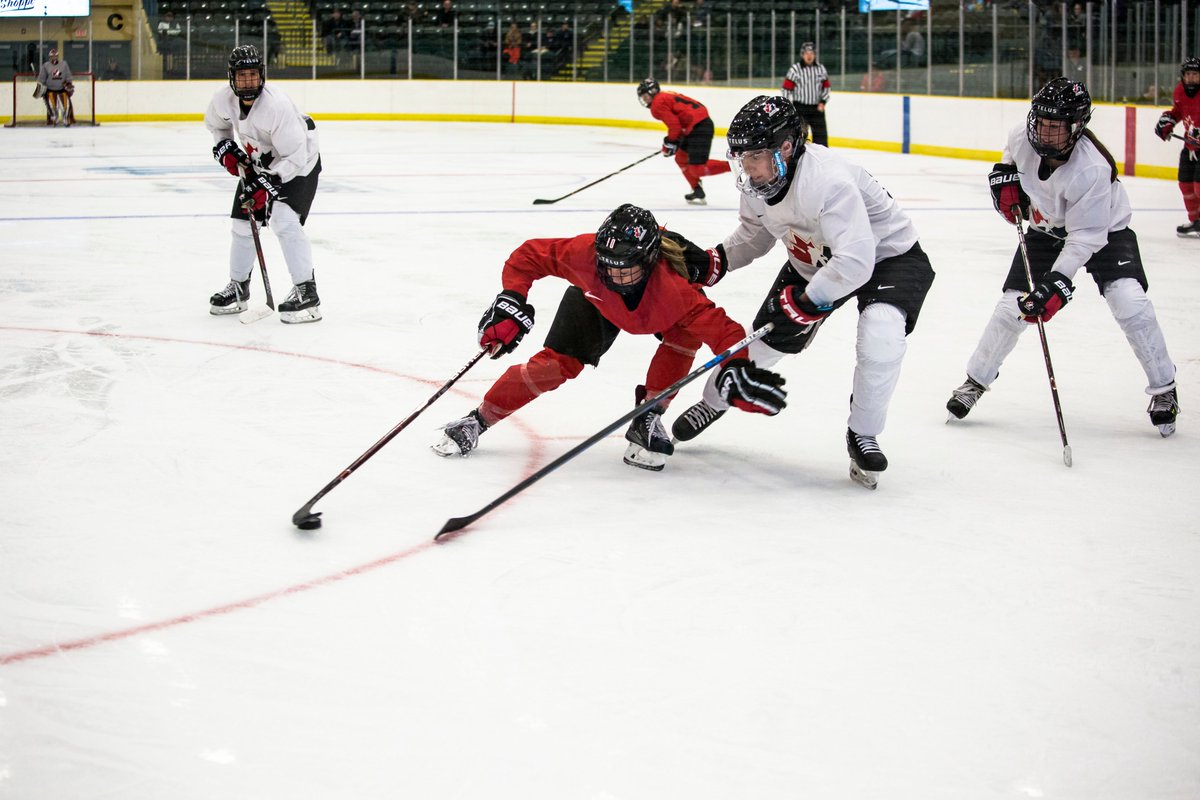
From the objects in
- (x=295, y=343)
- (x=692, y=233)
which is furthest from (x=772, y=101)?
(x=692, y=233)

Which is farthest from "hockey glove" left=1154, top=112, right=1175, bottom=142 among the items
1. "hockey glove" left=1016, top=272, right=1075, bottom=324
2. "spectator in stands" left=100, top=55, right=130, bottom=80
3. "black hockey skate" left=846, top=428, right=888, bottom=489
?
"spectator in stands" left=100, top=55, right=130, bottom=80

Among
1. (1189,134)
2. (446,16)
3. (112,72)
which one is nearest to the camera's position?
(1189,134)

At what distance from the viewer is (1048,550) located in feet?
10.1

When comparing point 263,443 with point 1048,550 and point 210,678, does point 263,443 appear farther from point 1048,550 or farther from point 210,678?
point 1048,550

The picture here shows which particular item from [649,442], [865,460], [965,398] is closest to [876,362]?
[865,460]

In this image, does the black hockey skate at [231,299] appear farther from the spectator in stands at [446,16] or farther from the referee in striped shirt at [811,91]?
the spectator in stands at [446,16]

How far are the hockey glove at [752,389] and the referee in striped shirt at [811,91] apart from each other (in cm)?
1160

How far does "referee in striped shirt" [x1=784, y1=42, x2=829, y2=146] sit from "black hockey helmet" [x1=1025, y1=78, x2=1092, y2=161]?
10701 millimetres

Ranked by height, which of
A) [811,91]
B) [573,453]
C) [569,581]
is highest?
[811,91]

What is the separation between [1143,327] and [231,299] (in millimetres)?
3654

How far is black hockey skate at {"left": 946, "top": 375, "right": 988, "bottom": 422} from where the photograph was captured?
4.18 m

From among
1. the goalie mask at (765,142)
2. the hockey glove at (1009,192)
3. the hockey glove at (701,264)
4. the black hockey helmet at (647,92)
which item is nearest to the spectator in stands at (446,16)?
the black hockey helmet at (647,92)

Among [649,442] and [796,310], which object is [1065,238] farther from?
[649,442]

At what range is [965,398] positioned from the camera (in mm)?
4180
